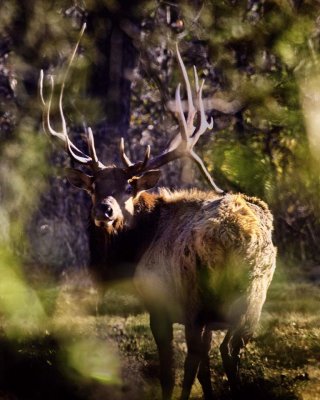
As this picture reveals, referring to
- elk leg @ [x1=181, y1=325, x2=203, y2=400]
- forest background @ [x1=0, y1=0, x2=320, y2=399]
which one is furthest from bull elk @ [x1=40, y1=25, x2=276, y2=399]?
forest background @ [x1=0, y1=0, x2=320, y2=399]

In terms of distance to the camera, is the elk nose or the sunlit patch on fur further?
the sunlit patch on fur

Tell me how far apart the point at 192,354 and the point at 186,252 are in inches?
28.7

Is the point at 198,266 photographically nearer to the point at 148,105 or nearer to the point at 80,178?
the point at 80,178

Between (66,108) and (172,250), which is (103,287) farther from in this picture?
(66,108)

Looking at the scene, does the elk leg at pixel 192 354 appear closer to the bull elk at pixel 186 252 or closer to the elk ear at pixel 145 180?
the bull elk at pixel 186 252

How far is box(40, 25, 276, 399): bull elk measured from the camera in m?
5.62

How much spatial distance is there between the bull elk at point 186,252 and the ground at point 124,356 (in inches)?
15.5

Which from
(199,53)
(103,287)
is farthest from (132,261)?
(199,53)

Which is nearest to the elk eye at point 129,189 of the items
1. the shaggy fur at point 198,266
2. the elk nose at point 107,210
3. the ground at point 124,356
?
the shaggy fur at point 198,266

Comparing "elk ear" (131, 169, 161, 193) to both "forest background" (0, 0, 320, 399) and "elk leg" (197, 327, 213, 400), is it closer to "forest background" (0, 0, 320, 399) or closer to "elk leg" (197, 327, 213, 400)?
"forest background" (0, 0, 320, 399)

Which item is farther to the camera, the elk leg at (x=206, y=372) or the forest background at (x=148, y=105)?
the forest background at (x=148, y=105)

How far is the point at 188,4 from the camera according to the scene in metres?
11.2

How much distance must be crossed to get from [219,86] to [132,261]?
5338 millimetres

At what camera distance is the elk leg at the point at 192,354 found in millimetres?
5777
